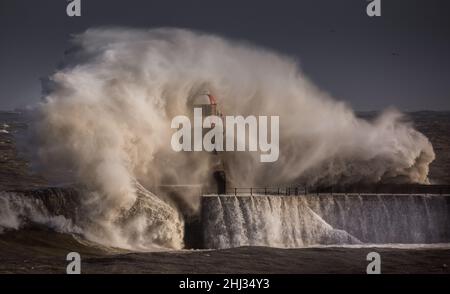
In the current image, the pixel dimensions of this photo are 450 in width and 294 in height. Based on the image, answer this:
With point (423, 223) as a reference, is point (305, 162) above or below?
above

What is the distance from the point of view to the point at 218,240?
37.3 metres

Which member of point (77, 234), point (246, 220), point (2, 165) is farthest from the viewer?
point (2, 165)

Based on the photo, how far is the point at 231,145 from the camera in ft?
154

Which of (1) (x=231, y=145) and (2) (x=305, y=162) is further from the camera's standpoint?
(2) (x=305, y=162)

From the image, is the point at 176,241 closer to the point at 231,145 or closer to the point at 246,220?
the point at 246,220

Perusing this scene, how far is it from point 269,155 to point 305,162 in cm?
221
